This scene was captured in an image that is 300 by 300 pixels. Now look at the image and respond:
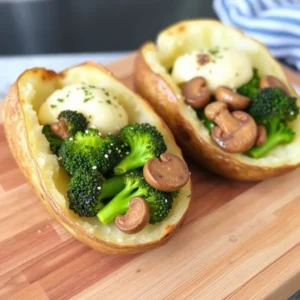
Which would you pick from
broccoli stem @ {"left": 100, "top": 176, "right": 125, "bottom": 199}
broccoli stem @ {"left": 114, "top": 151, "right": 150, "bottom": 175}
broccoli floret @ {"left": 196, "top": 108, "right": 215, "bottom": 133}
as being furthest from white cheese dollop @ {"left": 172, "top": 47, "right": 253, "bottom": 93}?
broccoli stem @ {"left": 100, "top": 176, "right": 125, "bottom": 199}

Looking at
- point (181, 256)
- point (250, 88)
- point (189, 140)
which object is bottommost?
point (181, 256)

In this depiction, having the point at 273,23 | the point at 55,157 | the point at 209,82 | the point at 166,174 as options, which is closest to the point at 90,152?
the point at 55,157

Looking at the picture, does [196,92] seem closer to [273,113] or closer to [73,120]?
[273,113]

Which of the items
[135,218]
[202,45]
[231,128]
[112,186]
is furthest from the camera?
[202,45]

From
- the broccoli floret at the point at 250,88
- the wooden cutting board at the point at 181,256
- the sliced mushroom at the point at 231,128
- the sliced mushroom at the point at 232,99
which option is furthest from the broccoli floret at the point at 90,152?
the broccoli floret at the point at 250,88

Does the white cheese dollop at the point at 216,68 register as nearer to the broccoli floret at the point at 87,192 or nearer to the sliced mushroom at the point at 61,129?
the sliced mushroom at the point at 61,129

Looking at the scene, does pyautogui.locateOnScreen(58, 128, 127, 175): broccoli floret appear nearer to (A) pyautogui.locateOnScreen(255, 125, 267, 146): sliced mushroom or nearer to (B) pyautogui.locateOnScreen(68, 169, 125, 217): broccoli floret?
(B) pyautogui.locateOnScreen(68, 169, 125, 217): broccoli floret

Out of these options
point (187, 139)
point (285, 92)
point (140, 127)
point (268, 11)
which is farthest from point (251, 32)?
point (140, 127)
